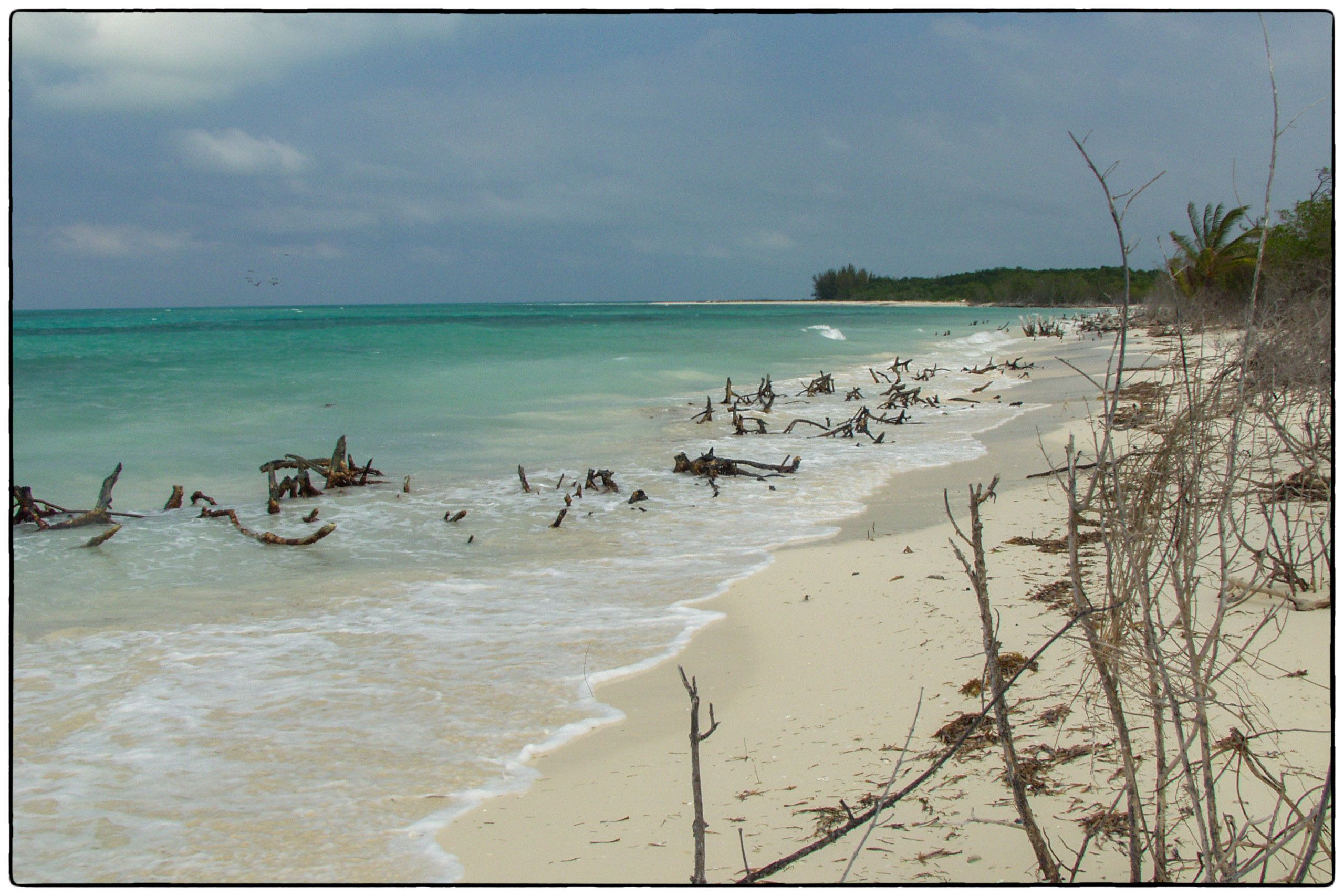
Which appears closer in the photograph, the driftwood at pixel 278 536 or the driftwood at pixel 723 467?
the driftwood at pixel 278 536

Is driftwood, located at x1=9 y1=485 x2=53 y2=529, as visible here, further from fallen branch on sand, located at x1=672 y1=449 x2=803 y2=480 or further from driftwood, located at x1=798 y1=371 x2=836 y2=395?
driftwood, located at x1=798 y1=371 x2=836 y2=395

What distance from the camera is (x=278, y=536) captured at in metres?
7.48

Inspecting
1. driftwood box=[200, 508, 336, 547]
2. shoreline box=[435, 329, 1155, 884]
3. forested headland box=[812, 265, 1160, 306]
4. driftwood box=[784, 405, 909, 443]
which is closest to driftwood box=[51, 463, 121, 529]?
driftwood box=[200, 508, 336, 547]

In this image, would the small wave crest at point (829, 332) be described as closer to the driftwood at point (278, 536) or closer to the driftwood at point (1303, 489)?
the driftwood at point (278, 536)

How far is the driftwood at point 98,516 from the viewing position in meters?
7.74

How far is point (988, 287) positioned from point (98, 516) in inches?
Answer: 4796

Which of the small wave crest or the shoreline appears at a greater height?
the small wave crest

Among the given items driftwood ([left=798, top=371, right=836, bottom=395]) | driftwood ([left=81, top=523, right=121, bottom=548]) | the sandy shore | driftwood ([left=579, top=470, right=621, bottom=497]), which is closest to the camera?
the sandy shore

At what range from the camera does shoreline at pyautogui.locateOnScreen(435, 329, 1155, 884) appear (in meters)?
2.70

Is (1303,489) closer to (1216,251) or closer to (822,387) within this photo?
(822,387)

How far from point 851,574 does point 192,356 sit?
33.1m

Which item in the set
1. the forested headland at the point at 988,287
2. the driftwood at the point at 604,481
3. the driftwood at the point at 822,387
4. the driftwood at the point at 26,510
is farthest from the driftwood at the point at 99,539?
the forested headland at the point at 988,287

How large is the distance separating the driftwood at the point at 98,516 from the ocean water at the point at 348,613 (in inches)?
4.1

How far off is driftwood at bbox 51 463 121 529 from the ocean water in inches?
4.1
